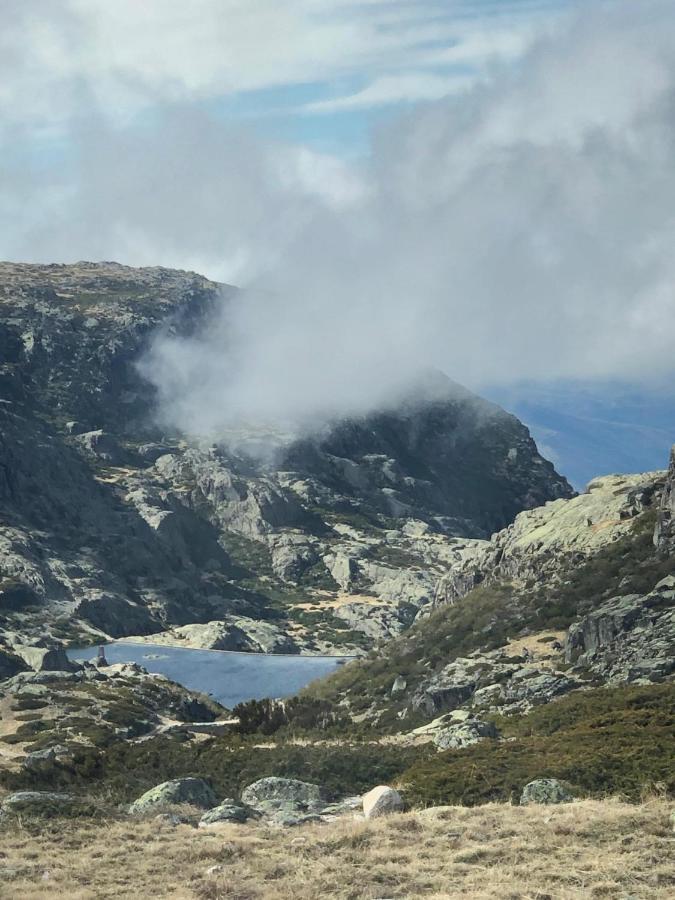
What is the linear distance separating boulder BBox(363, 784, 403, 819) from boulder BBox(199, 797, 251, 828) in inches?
146

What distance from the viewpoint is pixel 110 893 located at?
21.9 metres

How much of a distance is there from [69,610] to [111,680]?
87420 mm

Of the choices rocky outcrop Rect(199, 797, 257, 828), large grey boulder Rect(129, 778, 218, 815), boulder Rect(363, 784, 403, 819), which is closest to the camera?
boulder Rect(363, 784, 403, 819)

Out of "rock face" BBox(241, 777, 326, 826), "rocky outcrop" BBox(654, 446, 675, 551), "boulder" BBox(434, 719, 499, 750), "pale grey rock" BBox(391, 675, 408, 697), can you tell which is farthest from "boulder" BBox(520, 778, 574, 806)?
"pale grey rock" BBox(391, 675, 408, 697)

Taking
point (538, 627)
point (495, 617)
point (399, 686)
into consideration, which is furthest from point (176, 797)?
point (495, 617)

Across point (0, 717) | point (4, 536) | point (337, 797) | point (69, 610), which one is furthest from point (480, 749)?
point (4, 536)

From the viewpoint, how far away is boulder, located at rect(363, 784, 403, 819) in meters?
29.8

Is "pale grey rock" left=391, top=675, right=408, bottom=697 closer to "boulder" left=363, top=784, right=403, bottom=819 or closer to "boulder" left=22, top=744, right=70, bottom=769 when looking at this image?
"boulder" left=22, top=744, right=70, bottom=769

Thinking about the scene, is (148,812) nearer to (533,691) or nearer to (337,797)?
(337,797)

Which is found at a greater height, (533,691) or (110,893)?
(533,691)

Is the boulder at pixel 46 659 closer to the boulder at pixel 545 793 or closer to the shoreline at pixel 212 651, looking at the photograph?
the shoreline at pixel 212 651

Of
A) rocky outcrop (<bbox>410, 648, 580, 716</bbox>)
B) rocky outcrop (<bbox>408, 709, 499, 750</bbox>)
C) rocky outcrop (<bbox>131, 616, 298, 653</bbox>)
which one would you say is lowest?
rocky outcrop (<bbox>408, 709, 499, 750</bbox>)

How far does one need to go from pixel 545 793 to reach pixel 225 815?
946cm

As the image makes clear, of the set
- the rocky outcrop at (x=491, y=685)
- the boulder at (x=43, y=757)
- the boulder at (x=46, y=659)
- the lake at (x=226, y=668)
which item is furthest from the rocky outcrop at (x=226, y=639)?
the boulder at (x=43, y=757)
